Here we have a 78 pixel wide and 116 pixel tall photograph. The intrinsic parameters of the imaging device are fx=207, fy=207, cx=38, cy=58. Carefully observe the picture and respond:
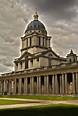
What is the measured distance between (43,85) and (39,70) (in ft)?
21.5

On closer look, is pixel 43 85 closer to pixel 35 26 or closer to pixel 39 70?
pixel 39 70

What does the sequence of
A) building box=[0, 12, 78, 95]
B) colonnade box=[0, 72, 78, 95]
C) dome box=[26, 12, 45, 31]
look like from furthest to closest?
dome box=[26, 12, 45, 31], building box=[0, 12, 78, 95], colonnade box=[0, 72, 78, 95]

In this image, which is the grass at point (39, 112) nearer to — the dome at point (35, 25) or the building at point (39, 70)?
the building at point (39, 70)

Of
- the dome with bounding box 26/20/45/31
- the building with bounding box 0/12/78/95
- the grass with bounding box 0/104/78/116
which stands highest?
the dome with bounding box 26/20/45/31

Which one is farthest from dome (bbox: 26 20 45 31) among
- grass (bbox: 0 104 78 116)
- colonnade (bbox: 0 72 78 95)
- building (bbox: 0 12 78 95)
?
grass (bbox: 0 104 78 116)

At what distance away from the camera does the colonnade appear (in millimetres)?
67625

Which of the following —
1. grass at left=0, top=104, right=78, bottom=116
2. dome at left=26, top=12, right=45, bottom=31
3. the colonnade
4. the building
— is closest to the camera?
grass at left=0, top=104, right=78, bottom=116

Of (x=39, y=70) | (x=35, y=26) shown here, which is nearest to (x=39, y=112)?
(x=39, y=70)

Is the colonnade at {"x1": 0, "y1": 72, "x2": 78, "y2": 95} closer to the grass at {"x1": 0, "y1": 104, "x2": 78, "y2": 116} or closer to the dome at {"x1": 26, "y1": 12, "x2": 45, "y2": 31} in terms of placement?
the dome at {"x1": 26, "y1": 12, "x2": 45, "y2": 31}

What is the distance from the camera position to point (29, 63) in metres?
94.3

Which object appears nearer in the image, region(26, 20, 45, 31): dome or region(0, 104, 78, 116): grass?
region(0, 104, 78, 116): grass

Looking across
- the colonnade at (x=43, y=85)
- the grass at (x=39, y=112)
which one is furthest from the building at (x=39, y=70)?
the grass at (x=39, y=112)

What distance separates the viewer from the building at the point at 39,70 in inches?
2741

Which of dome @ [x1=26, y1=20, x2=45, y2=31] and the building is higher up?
dome @ [x1=26, y1=20, x2=45, y2=31]
